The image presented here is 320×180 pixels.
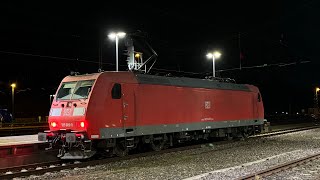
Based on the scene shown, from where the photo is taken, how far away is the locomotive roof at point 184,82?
57.8 ft

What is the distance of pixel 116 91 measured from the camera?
15.9 m

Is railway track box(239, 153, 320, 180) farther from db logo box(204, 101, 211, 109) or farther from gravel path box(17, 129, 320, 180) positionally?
db logo box(204, 101, 211, 109)

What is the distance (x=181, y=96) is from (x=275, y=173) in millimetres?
8388

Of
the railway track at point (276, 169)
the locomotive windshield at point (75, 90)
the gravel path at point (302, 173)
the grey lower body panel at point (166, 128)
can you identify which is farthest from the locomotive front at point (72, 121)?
the gravel path at point (302, 173)

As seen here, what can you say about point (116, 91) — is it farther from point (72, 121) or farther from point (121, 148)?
point (121, 148)

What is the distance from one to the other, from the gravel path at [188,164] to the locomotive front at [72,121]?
139 cm

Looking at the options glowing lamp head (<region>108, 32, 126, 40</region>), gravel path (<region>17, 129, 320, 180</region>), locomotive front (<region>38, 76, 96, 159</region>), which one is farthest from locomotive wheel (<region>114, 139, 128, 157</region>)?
glowing lamp head (<region>108, 32, 126, 40</region>)

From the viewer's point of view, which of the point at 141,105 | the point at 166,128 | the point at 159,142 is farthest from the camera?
the point at 159,142

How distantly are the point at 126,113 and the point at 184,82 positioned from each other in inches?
191

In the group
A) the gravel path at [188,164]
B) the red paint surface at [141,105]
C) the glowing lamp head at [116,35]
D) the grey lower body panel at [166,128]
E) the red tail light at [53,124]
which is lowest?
the gravel path at [188,164]

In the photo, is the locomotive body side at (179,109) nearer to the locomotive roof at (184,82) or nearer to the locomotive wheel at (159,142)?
the locomotive roof at (184,82)

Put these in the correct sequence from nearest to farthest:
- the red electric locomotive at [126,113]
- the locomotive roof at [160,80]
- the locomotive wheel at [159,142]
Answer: the red electric locomotive at [126,113] → the locomotive roof at [160,80] → the locomotive wheel at [159,142]

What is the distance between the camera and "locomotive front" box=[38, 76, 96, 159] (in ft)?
48.0

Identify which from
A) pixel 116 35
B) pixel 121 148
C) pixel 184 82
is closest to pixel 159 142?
pixel 121 148
